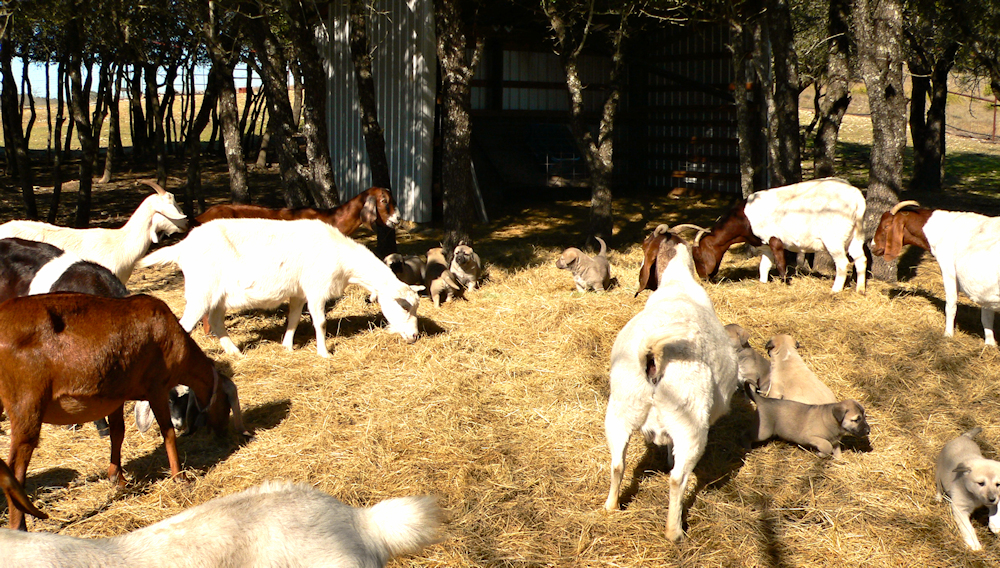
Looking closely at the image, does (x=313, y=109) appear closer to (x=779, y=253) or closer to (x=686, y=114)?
(x=779, y=253)

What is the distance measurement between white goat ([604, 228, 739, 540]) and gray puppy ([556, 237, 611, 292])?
14.2ft

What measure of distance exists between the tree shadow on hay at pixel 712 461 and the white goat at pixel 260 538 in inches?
77.9

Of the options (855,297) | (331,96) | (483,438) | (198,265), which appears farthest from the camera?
(331,96)

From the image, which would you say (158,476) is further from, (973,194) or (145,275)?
(973,194)

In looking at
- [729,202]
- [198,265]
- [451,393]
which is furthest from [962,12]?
[198,265]

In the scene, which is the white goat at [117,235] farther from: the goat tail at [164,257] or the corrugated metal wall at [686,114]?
the corrugated metal wall at [686,114]

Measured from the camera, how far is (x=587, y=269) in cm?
839

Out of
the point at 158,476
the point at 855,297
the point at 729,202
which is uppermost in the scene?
the point at 729,202

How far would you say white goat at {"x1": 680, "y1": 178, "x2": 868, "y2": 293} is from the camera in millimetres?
8266

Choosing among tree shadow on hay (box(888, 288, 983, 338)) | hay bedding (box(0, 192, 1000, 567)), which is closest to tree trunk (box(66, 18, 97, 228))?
hay bedding (box(0, 192, 1000, 567))

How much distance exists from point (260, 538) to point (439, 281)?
19.7 ft

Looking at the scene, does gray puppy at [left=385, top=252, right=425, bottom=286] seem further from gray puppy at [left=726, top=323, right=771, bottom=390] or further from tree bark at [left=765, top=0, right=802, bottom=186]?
tree bark at [left=765, top=0, right=802, bottom=186]

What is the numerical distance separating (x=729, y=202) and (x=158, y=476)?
12.0 meters

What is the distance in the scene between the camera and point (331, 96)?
1520cm
